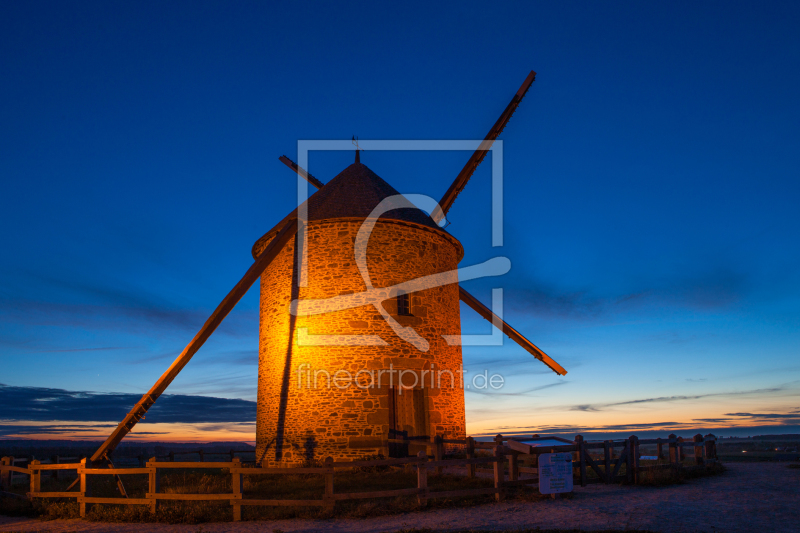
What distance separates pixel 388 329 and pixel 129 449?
35536 millimetres

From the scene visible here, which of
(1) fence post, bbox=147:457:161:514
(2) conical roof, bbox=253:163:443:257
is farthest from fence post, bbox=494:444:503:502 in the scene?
(2) conical roof, bbox=253:163:443:257

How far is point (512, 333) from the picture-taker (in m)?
22.1

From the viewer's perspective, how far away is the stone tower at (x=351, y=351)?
15625 millimetres

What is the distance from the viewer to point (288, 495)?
37.9ft

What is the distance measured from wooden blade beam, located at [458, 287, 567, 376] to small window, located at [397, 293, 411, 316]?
15.2ft

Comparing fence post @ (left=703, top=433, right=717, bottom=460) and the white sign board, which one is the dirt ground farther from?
fence post @ (left=703, top=433, right=717, bottom=460)

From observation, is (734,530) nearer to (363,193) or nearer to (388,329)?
(388,329)

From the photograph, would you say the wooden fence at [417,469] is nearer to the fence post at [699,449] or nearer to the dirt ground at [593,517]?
the fence post at [699,449]

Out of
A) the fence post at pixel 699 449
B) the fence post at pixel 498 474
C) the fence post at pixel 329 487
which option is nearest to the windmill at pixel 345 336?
the fence post at pixel 498 474

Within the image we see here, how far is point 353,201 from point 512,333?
8.85 meters

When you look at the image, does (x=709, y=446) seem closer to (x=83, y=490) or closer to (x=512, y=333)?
(x=512, y=333)

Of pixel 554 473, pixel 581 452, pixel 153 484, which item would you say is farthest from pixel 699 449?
pixel 153 484

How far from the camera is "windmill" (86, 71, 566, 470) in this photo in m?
15.6

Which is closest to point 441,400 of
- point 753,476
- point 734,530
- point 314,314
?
point 314,314
